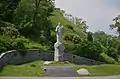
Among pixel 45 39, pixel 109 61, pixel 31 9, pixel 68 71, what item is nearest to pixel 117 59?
pixel 109 61

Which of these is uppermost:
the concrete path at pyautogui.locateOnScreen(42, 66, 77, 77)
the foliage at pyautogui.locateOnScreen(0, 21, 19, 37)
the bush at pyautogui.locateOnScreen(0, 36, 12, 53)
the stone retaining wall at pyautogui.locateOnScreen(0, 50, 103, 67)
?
the foliage at pyautogui.locateOnScreen(0, 21, 19, 37)

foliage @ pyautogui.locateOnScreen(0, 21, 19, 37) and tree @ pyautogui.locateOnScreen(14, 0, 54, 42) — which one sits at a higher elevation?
tree @ pyautogui.locateOnScreen(14, 0, 54, 42)

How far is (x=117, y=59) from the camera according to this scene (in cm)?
5656

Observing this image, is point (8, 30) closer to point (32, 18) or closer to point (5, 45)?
point (32, 18)

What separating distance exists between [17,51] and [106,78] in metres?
14.1

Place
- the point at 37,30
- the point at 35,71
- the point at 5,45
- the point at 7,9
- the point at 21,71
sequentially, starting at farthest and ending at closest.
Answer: the point at 7,9, the point at 37,30, the point at 5,45, the point at 35,71, the point at 21,71

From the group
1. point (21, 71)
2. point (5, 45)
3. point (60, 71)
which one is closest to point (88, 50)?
point (5, 45)

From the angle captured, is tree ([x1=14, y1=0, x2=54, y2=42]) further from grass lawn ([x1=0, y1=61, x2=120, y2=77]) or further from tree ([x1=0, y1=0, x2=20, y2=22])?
grass lawn ([x1=0, y1=61, x2=120, y2=77])

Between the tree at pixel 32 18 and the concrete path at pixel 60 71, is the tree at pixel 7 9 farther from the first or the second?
the concrete path at pixel 60 71

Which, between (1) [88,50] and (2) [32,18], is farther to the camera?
(2) [32,18]

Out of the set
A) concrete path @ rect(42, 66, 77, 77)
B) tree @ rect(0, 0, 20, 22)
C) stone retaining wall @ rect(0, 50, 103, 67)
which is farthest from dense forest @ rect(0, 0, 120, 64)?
concrete path @ rect(42, 66, 77, 77)

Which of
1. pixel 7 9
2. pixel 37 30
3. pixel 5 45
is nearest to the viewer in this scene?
pixel 5 45

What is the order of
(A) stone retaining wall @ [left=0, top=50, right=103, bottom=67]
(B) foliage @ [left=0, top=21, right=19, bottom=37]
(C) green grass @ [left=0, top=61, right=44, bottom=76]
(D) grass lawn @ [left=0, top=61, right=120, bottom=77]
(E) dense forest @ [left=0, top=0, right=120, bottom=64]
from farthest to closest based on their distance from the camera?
(E) dense forest @ [left=0, top=0, right=120, bottom=64] → (B) foliage @ [left=0, top=21, right=19, bottom=37] → (A) stone retaining wall @ [left=0, top=50, right=103, bottom=67] → (D) grass lawn @ [left=0, top=61, right=120, bottom=77] → (C) green grass @ [left=0, top=61, right=44, bottom=76]

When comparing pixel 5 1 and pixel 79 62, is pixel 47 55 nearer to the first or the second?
pixel 79 62
